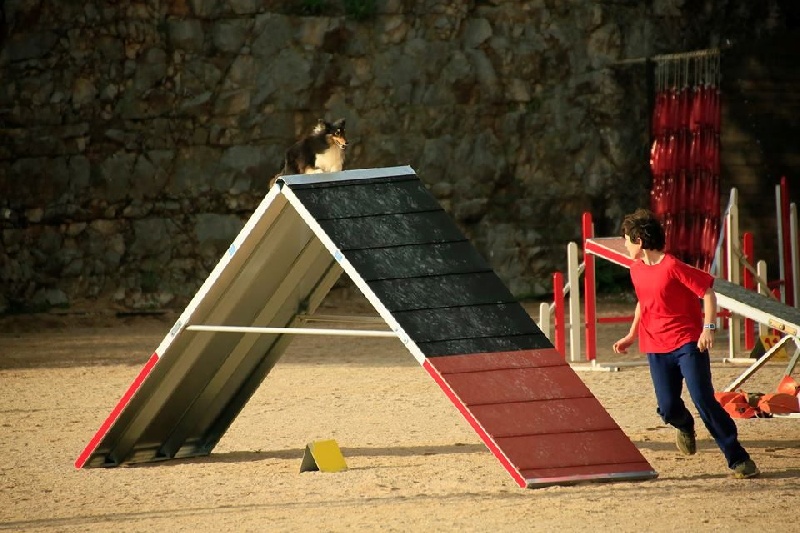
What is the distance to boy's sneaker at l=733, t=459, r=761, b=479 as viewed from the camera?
21.2 ft

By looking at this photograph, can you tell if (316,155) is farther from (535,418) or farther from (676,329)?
(535,418)

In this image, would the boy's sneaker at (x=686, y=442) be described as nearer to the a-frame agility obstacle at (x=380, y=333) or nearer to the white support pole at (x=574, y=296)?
the a-frame agility obstacle at (x=380, y=333)

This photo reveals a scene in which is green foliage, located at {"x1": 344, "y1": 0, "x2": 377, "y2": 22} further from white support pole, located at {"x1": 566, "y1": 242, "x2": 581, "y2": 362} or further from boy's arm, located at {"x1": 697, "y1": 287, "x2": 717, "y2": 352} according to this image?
boy's arm, located at {"x1": 697, "y1": 287, "x2": 717, "y2": 352}

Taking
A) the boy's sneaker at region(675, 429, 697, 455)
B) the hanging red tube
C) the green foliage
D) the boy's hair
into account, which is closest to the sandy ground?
the boy's sneaker at region(675, 429, 697, 455)

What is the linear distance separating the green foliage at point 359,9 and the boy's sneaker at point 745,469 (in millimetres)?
12249

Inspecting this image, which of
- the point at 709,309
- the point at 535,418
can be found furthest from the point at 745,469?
the point at 535,418

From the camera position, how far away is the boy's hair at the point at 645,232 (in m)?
6.72

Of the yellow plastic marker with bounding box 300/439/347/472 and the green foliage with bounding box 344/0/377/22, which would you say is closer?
the yellow plastic marker with bounding box 300/439/347/472

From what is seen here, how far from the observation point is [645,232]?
672 cm

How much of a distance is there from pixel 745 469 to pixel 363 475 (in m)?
1.87

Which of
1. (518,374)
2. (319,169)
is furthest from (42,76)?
(518,374)

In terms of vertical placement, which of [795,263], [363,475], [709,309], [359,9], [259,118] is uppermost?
[359,9]

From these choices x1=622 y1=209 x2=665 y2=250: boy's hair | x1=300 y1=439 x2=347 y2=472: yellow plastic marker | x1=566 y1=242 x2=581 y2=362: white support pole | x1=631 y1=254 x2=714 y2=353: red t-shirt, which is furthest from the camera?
x1=566 y1=242 x2=581 y2=362: white support pole

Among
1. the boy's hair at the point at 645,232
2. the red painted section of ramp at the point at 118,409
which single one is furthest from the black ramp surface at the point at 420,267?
the red painted section of ramp at the point at 118,409
